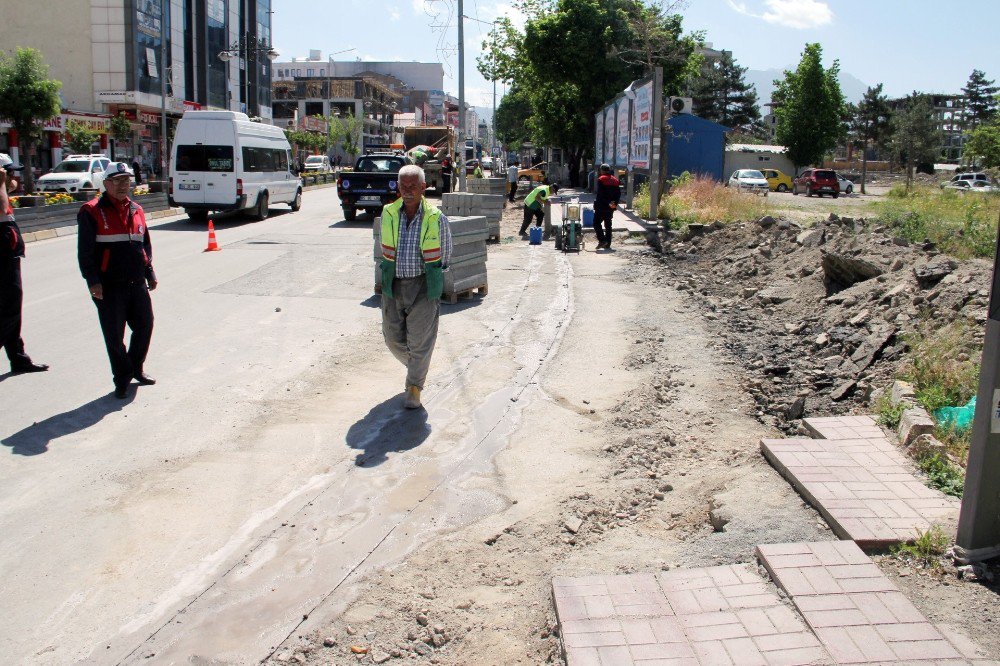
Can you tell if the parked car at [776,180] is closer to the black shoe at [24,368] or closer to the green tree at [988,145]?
the green tree at [988,145]

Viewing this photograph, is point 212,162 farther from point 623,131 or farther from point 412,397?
point 412,397

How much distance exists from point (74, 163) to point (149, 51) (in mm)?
19449

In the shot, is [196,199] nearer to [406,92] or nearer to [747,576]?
[747,576]

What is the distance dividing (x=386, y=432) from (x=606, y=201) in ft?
41.7

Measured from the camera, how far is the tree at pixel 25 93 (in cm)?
3319

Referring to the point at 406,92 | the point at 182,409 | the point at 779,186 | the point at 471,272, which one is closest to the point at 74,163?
the point at 471,272

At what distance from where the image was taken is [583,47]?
40969 millimetres

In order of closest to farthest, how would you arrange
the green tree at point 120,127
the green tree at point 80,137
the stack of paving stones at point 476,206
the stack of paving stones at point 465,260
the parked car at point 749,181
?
1. the stack of paving stones at point 465,260
2. the stack of paving stones at point 476,206
3. the green tree at point 80,137
4. the parked car at point 749,181
5. the green tree at point 120,127

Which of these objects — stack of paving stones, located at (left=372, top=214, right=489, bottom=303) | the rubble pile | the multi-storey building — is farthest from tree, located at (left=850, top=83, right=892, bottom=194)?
stack of paving stones, located at (left=372, top=214, right=489, bottom=303)

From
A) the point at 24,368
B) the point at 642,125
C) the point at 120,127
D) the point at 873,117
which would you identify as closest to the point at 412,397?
the point at 24,368

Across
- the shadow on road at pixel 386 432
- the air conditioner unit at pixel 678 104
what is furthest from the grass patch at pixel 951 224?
the air conditioner unit at pixel 678 104

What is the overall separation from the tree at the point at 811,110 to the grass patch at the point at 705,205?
125 ft

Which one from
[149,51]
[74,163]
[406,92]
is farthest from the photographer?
[406,92]

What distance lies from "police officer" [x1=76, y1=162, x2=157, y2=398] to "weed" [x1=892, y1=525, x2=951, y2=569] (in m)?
5.81
